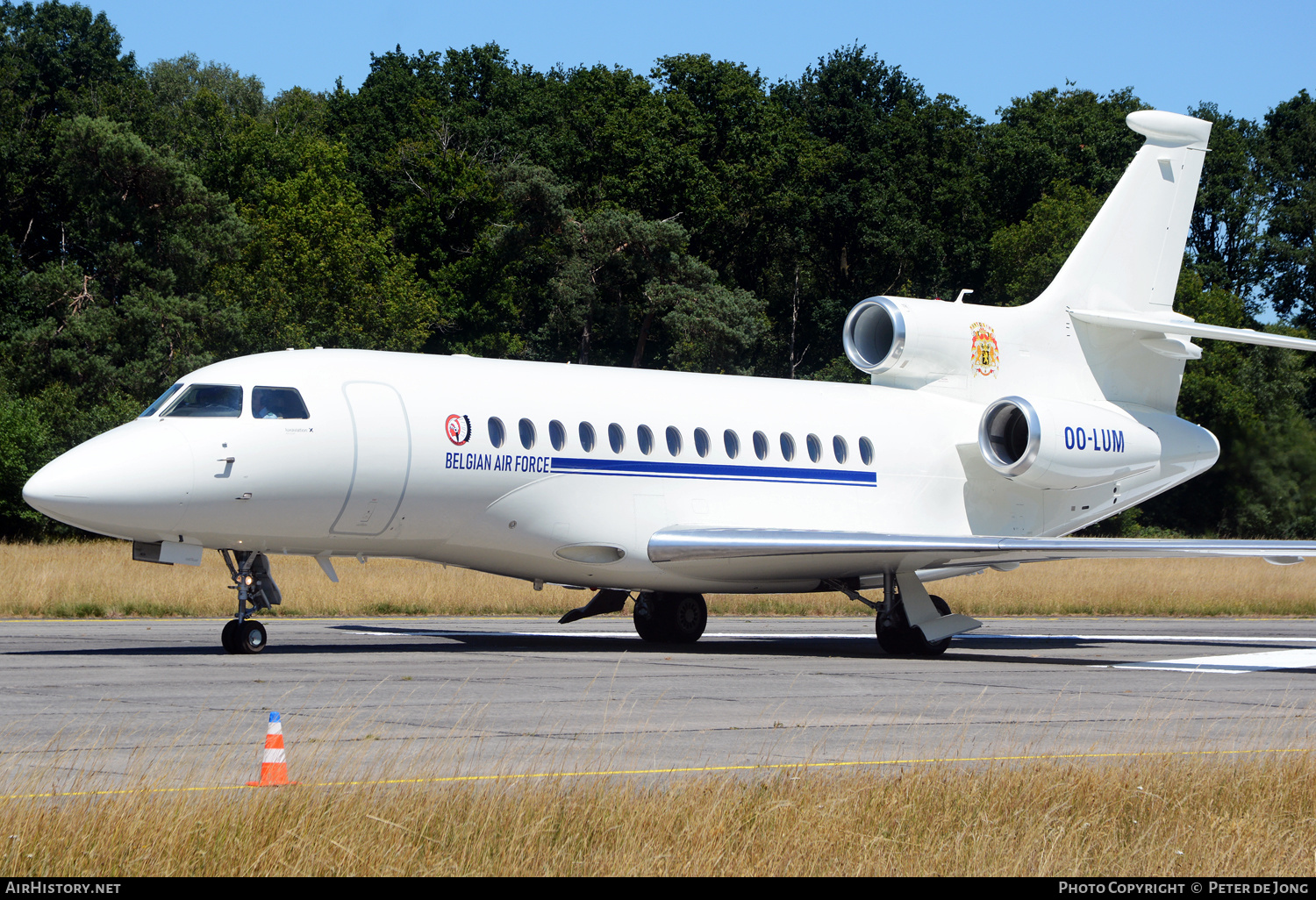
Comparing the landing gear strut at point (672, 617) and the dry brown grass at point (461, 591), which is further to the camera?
the dry brown grass at point (461, 591)

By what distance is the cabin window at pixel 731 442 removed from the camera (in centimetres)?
2177

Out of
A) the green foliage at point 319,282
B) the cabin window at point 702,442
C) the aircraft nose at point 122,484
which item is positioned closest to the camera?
the aircraft nose at point 122,484

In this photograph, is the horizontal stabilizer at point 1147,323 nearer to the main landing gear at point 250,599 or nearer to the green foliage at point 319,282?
the main landing gear at point 250,599

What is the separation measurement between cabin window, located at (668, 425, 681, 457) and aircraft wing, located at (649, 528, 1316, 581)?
113cm

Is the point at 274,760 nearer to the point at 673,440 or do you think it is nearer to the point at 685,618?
the point at 673,440

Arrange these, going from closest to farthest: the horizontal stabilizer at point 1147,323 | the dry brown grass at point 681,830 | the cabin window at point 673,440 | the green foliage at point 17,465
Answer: the dry brown grass at point 681,830
the cabin window at point 673,440
the horizontal stabilizer at point 1147,323
the green foliage at point 17,465

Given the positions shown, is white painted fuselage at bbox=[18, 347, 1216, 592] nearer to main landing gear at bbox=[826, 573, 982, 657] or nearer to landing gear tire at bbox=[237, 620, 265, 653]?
landing gear tire at bbox=[237, 620, 265, 653]

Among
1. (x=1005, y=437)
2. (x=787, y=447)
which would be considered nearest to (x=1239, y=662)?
(x=1005, y=437)

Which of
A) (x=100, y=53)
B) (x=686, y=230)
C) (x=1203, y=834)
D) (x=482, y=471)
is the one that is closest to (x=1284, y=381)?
(x=686, y=230)

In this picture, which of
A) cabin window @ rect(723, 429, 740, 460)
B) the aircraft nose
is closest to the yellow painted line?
the aircraft nose

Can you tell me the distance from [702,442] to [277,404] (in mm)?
6286

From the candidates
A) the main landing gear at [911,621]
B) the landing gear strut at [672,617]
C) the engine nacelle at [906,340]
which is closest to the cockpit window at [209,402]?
the landing gear strut at [672,617]

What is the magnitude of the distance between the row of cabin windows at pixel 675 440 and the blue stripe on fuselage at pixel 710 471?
0.17 meters

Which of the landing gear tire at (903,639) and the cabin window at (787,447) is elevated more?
the cabin window at (787,447)
